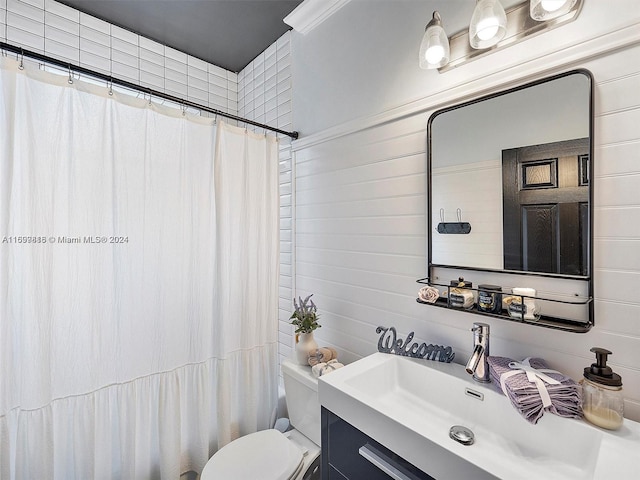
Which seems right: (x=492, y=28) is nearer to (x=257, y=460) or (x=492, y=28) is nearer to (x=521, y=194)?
(x=521, y=194)

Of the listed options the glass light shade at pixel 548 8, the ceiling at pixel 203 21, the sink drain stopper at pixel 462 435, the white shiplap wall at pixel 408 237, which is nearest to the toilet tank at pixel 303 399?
the white shiplap wall at pixel 408 237

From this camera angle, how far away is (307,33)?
1895 mm

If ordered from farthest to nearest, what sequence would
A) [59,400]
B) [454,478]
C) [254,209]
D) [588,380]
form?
1. [254,209]
2. [59,400]
3. [588,380]
4. [454,478]

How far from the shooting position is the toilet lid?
1223 millimetres

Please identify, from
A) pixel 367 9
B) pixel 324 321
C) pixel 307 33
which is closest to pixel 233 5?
pixel 307 33

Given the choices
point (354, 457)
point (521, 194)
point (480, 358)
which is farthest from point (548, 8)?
point (354, 457)

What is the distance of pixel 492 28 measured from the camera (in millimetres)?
1026

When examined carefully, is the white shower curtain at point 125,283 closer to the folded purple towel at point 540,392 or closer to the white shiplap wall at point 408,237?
the white shiplap wall at point 408,237

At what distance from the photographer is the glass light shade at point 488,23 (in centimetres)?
99

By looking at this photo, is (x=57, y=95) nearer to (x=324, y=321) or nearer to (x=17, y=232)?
(x=17, y=232)

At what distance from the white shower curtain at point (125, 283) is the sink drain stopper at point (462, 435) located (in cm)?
115

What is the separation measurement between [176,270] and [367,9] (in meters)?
1.60

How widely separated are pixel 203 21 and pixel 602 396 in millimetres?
2544

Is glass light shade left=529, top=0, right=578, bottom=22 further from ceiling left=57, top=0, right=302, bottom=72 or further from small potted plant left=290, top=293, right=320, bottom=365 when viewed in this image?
small potted plant left=290, top=293, right=320, bottom=365
